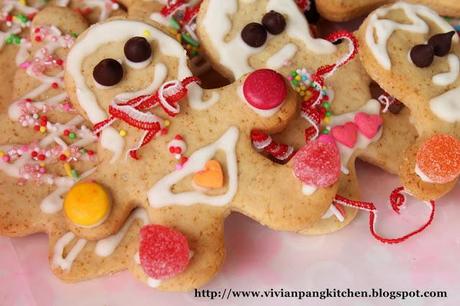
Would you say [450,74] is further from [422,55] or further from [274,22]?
[274,22]

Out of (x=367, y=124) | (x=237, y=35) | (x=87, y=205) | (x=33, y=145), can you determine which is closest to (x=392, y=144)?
(x=367, y=124)

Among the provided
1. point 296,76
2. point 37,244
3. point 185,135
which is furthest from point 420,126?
point 37,244

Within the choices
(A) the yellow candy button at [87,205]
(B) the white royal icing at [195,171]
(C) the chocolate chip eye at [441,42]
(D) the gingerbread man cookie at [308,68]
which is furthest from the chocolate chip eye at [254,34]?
(A) the yellow candy button at [87,205]

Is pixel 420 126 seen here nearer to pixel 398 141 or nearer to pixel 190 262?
pixel 398 141

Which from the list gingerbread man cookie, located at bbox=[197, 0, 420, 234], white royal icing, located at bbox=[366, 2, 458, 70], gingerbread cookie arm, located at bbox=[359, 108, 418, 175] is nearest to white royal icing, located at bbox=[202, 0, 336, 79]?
gingerbread man cookie, located at bbox=[197, 0, 420, 234]

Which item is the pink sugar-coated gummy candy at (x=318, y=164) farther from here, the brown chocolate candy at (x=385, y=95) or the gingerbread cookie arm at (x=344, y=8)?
the gingerbread cookie arm at (x=344, y=8)
